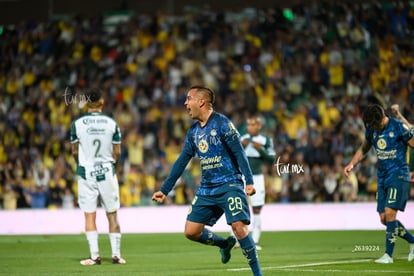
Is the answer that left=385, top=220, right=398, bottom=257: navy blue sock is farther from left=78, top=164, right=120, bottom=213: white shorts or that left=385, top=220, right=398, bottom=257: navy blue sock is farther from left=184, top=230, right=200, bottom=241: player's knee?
left=78, top=164, right=120, bottom=213: white shorts

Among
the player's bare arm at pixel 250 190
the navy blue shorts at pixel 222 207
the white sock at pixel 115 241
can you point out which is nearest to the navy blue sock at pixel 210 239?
the navy blue shorts at pixel 222 207

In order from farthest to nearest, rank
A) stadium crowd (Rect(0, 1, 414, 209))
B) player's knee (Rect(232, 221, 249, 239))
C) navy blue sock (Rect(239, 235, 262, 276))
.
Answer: stadium crowd (Rect(0, 1, 414, 209)), player's knee (Rect(232, 221, 249, 239)), navy blue sock (Rect(239, 235, 262, 276))

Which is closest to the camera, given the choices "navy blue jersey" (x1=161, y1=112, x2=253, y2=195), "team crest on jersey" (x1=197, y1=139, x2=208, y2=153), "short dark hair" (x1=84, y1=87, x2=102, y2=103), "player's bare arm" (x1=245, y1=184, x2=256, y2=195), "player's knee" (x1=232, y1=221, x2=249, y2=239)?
"player's bare arm" (x1=245, y1=184, x2=256, y2=195)

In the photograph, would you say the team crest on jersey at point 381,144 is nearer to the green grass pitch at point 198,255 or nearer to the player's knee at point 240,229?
the green grass pitch at point 198,255

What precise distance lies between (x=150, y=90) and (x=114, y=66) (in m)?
1.88

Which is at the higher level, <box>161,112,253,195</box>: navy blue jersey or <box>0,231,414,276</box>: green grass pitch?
<box>161,112,253,195</box>: navy blue jersey

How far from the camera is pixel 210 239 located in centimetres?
1066

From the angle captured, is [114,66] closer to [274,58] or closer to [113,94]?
[113,94]

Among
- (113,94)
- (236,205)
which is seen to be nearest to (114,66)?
(113,94)

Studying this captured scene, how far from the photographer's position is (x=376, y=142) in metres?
13.1

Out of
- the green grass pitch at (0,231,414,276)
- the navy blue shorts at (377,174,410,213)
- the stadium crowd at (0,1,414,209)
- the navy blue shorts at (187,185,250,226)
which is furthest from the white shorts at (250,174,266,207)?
the navy blue shorts at (187,185,250,226)

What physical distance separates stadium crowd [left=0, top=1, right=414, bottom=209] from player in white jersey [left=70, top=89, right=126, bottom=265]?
883cm

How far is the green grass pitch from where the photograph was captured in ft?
38.9

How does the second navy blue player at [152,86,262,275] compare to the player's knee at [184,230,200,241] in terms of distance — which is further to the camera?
the player's knee at [184,230,200,241]
